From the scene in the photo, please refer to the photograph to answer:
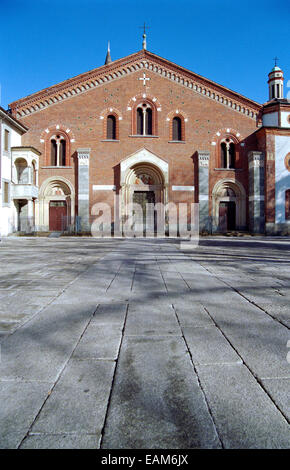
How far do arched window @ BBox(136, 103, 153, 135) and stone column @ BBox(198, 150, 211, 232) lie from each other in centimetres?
473

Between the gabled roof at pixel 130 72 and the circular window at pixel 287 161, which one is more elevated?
the gabled roof at pixel 130 72

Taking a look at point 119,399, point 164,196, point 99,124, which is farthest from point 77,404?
point 99,124

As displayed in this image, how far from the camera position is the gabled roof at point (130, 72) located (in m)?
22.4

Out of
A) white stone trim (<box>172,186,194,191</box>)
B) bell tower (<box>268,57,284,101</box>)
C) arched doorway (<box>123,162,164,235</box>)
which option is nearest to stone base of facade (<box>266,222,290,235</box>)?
white stone trim (<box>172,186,194,191</box>)

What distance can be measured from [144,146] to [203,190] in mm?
6008

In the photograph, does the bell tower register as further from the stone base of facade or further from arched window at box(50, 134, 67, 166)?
arched window at box(50, 134, 67, 166)

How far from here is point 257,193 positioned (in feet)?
75.6

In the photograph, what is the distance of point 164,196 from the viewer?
22812 mm

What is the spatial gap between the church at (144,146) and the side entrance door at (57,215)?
0.08 meters

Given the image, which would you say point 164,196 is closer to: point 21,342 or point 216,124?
point 216,124

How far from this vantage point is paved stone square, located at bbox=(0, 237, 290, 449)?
1.35m

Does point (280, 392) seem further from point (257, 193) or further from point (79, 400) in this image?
point (257, 193)

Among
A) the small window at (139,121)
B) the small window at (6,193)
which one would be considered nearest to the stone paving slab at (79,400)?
the small window at (6,193)

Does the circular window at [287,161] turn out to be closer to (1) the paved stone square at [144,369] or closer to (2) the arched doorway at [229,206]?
(2) the arched doorway at [229,206]
